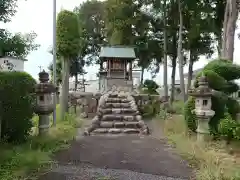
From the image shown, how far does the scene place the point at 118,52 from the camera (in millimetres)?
22656

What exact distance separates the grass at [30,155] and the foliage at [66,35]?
13.1ft

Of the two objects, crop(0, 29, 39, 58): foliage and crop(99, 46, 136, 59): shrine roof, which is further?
crop(99, 46, 136, 59): shrine roof

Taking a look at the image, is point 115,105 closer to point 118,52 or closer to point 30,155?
point 30,155

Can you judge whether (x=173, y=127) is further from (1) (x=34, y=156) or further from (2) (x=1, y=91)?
(2) (x=1, y=91)

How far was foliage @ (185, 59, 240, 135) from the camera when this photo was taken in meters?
7.36

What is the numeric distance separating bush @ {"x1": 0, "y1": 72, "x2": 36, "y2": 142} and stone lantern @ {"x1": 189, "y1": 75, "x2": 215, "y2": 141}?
431 cm

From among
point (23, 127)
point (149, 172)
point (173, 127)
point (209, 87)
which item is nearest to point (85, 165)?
point (149, 172)

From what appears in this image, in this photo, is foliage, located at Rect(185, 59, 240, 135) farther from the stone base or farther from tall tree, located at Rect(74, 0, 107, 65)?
tall tree, located at Rect(74, 0, 107, 65)

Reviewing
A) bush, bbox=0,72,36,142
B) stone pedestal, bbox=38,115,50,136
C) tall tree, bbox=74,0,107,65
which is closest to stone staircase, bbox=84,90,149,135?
stone pedestal, bbox=38,115,50,136

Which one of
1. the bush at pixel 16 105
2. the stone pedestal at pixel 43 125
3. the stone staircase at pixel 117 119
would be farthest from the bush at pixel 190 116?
the bush at pixel 16 105

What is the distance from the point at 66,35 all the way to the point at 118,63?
12.7 m

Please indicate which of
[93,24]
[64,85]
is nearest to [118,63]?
[93,24]

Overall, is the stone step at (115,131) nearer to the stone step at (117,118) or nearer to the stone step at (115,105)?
the stone step at (117,118)

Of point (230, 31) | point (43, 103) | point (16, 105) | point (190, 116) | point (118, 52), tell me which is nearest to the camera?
point (16, 105)
